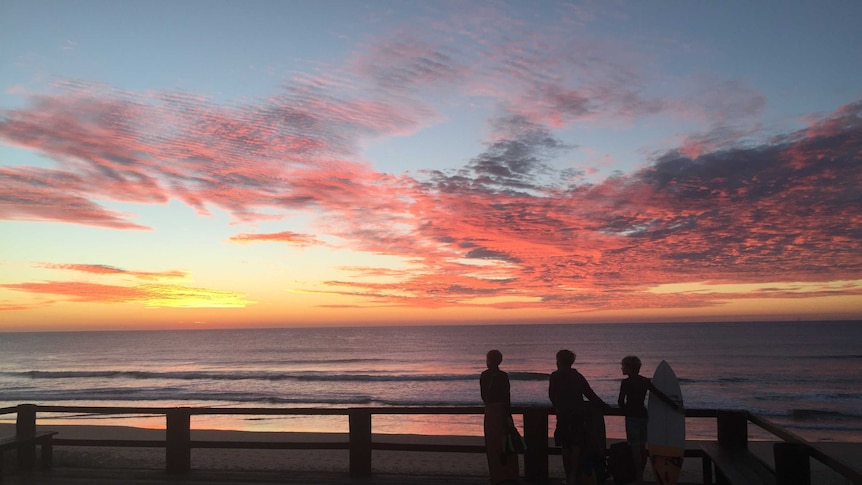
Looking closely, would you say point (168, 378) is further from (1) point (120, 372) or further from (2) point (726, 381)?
(2) point (726, 381)

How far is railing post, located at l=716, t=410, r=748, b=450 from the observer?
7043 mm

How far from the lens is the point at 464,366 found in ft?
189

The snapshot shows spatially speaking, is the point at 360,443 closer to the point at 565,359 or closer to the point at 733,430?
the point at 565,359

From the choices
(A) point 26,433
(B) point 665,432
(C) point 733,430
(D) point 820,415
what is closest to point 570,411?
(B) point 665,432

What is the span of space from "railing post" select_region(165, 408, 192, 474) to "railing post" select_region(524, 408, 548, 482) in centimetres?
438

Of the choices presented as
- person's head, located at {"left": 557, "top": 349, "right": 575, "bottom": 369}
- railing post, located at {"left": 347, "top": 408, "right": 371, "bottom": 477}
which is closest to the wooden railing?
railing post, located at {"left": 347, "top": 408, "right": 371, "bottom": 477}

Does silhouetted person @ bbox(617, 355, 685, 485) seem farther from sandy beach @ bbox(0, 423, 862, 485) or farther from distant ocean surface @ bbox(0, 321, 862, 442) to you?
distant ocean surface @ bbox(0, 321, 862, 442)

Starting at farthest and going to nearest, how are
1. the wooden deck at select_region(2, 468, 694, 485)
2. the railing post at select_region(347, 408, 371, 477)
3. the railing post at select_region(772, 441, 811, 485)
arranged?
the railing post at select_region(347, 408, 371, 477), the wooden deck at select_region(2, 468, 694, 485), the railing post at select_region(772, 441, 811, 485)

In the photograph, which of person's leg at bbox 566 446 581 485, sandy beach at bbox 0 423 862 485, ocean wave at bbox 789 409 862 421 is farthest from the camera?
ocean wave at bbox 789 409 862 421

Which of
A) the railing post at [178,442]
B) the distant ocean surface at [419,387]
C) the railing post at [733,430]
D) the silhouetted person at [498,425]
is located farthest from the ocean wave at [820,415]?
the railing post at [178,442]

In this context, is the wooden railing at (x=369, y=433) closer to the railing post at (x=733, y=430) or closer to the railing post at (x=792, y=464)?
the railing post at (x=733, y=430)

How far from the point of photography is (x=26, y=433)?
28.2 ft

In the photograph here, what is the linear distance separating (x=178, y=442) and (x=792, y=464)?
7.03 m

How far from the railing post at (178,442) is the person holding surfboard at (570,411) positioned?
4.80 meters
